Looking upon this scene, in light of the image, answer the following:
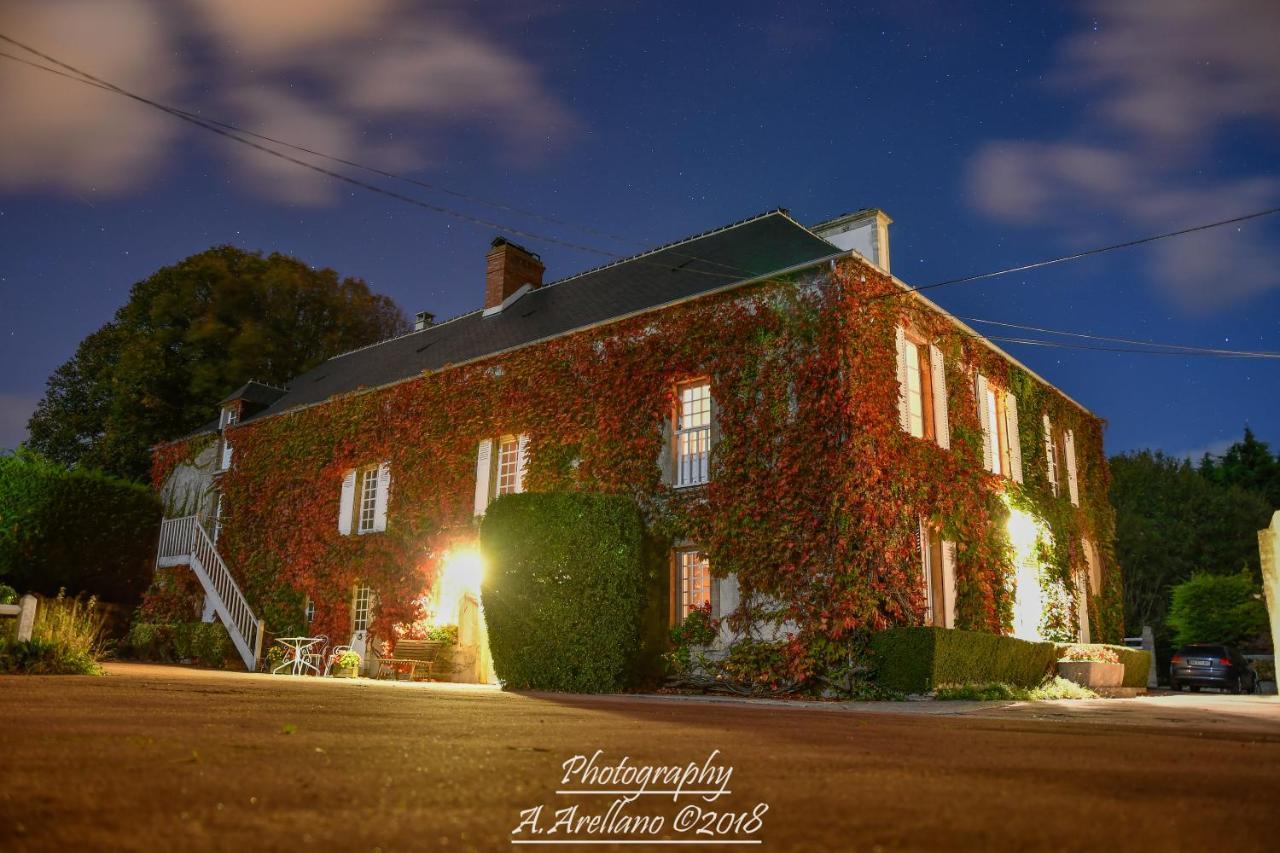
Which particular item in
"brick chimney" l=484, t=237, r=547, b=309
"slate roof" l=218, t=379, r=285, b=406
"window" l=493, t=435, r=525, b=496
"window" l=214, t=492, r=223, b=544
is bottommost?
"window" l=214, t=492, r=223, b=544

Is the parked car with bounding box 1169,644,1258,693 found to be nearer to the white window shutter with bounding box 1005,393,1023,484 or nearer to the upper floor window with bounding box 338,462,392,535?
the white window shutter with bounding box 1005,393,1023,484

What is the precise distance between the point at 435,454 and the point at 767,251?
7.42 meters

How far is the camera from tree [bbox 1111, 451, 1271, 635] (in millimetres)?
32125

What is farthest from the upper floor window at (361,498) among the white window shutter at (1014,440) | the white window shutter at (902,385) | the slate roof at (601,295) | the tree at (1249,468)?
the tree at (1249,468)

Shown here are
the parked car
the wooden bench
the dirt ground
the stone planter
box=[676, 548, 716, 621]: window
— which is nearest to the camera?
the dirt ground

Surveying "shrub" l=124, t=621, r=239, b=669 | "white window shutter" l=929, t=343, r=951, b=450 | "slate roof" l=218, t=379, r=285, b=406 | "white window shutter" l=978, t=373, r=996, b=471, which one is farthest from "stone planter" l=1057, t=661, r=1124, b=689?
"slate roof" l=218, t=379, r=285, b=406

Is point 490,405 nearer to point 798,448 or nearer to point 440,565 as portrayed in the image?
point 440,565

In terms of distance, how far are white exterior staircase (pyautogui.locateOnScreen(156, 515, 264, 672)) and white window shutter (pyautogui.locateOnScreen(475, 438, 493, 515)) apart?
18.6 feet

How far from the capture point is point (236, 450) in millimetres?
21141

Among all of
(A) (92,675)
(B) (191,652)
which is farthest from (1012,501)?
(B) (191,652)

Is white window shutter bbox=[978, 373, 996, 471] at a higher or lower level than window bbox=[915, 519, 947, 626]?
higher

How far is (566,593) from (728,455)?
3196 millimetres

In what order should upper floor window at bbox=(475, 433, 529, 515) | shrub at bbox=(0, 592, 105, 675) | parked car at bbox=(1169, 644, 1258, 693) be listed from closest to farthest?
shrub at bbox=(0, 592, 105, 675) < upper floor window at bbox=(475, 433, 529, 515) < parked car at bbox=(1169, 644, 1258, 693)

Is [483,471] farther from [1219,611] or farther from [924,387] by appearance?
[1219,611]
